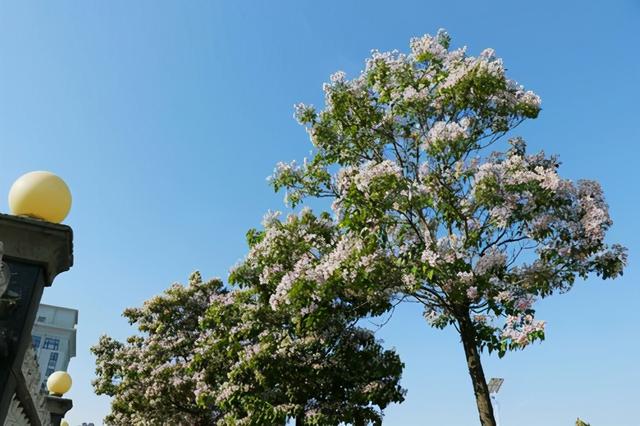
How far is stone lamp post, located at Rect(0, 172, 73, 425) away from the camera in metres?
3.62

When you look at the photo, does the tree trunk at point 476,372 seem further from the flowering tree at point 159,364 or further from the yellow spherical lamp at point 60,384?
the flowering tree at point 159,364

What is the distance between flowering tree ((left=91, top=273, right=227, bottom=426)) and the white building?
79013 mm

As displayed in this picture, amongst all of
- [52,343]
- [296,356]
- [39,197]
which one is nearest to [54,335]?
[52,343]

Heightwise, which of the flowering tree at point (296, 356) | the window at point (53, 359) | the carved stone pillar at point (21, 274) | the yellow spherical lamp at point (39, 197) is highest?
Answer: the window at point (53, 359)

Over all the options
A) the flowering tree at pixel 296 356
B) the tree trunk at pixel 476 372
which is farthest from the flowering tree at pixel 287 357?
the tree trunk at pixel 476 372

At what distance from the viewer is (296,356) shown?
1220 centimetres

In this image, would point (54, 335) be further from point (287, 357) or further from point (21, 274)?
point (21, 274)

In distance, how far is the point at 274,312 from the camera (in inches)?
506

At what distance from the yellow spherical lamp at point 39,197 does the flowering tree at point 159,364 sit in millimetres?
14871

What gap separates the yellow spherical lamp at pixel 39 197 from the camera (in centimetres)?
400

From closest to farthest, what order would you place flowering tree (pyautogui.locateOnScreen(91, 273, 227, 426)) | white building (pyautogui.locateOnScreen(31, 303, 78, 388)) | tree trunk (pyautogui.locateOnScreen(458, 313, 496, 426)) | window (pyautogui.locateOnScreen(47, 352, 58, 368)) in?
tree trunk (pyautogui.locateOnScreen(458, 313, 496, 426))
flowering tree (pyautogui.locateOnScreen(91, 273, 227, 426))
white building (pyautogui.locateOnScreen(31, 303, 78, 388))
window (pyautogui.locateOnScreen(47, 352, 58, 368))

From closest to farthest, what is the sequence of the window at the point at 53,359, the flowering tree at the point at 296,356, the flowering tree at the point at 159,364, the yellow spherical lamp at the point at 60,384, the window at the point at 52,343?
the yellow spherical lamp at the point at 60,384 < the flowering tree at the point at 296,356 < the flowering tree at the point at 159,364 < the window at the point at 53,359 < the window at the point at 52,343

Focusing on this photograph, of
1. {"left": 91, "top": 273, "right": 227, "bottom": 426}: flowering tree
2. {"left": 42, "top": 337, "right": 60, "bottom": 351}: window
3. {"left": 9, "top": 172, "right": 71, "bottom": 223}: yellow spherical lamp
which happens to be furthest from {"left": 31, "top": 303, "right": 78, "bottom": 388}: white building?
{"left": 9, "top": 172, "right": 71, "bottom": 223}: yellow spherical lamp

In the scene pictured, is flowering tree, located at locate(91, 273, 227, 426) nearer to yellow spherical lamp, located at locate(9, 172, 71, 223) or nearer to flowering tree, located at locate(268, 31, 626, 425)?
flowering tree, located at locate(268, 31, 626, 425)
